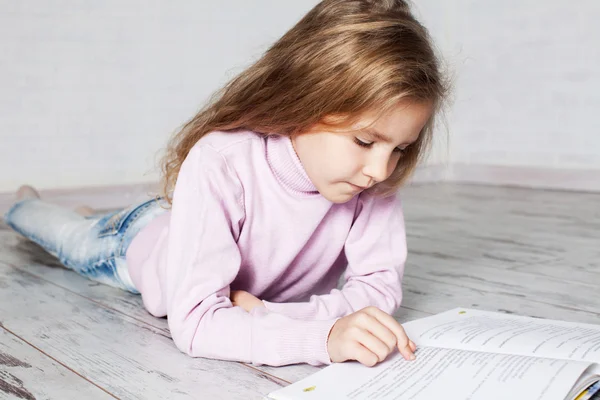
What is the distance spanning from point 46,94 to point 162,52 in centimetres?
51

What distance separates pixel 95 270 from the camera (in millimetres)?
1491

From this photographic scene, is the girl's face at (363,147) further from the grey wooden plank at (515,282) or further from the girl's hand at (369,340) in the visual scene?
the grey wooden plank at (515,282)

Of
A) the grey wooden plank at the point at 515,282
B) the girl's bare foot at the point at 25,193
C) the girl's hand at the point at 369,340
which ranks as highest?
the girl's hand at the point at 369,340

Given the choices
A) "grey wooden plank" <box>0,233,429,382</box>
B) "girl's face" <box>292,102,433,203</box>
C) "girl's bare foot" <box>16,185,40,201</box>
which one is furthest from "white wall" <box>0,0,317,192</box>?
"girl's face" <box>292,102,433,203</box>

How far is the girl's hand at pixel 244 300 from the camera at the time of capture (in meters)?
1.02

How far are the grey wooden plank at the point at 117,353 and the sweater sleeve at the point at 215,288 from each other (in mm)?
33

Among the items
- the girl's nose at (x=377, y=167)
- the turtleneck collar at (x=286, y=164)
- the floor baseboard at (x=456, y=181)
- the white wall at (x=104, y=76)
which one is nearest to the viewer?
the girl's nose at (x=377, y=167)

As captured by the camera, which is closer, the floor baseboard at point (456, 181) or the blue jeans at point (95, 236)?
the blue jeans at point (95, 236)

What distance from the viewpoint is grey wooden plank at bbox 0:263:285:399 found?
868 millimetres

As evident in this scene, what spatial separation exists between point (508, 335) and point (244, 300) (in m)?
0.37

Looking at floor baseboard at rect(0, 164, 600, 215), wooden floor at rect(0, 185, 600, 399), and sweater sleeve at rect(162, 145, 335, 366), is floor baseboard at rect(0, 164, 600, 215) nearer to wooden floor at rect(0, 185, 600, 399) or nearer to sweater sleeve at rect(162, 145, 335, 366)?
wooden floor at rect(0, 185, 600, 399)

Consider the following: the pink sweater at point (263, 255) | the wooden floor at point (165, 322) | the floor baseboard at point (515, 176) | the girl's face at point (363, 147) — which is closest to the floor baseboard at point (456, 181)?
the floor baseboard at point (515, 176)

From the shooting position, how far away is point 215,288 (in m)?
0.96

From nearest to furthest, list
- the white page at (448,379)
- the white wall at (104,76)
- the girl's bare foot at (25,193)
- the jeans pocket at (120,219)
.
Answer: the white page at (448,379)
the jeans pocket at (120,219)
the girl's bare foot at (25,193)
the white wall at (104,76)
